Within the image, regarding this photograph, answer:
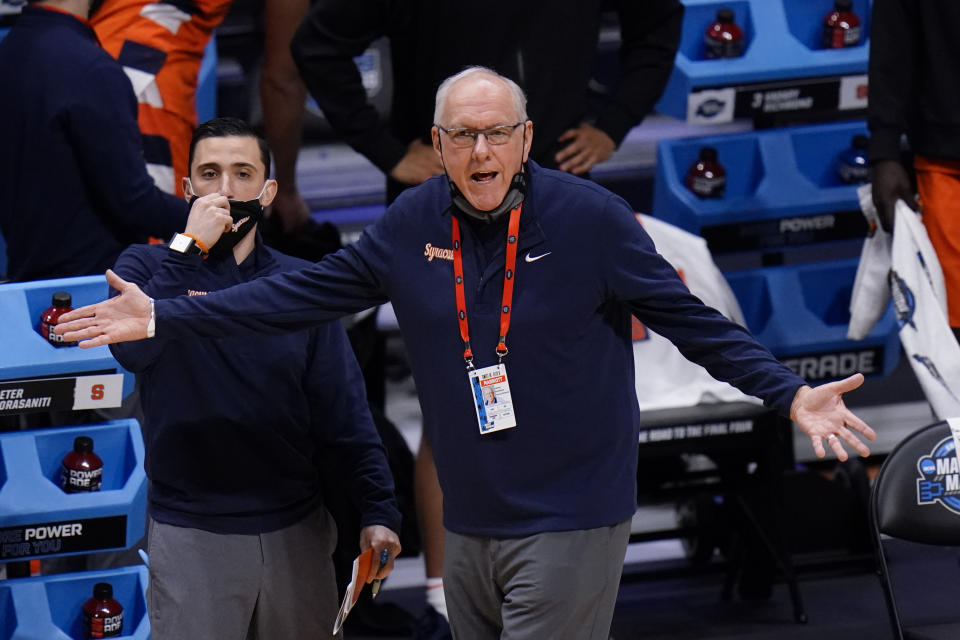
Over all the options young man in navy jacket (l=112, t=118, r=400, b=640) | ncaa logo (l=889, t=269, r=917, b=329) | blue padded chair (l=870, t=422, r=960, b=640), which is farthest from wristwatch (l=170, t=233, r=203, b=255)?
ncaa logo (l=889, t=269, r=917, b=329)

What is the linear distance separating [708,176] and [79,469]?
2.47m

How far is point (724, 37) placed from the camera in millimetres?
5180

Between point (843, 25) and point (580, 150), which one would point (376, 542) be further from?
point (843, 25)

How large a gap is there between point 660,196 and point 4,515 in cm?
262

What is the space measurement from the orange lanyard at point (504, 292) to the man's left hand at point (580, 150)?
5.14ft

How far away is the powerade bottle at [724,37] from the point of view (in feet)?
17.0

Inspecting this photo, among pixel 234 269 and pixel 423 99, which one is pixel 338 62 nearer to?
pixel 423 99

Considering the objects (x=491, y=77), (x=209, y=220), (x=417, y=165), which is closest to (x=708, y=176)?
(x=417, y=165)

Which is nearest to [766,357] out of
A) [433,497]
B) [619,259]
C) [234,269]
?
[619,259]

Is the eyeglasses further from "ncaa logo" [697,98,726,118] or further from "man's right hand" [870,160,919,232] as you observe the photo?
"ncaa logo" [697,98,726,118]

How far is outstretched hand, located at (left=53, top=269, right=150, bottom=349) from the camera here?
2.89m

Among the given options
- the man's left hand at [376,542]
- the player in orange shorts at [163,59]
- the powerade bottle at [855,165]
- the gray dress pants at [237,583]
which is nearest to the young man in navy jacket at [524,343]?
the man's left hand at [376,542]

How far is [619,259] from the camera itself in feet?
9.40

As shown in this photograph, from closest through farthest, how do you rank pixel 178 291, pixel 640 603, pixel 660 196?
pixel 178 291 < pixel 640 603 < pixel 660 196
